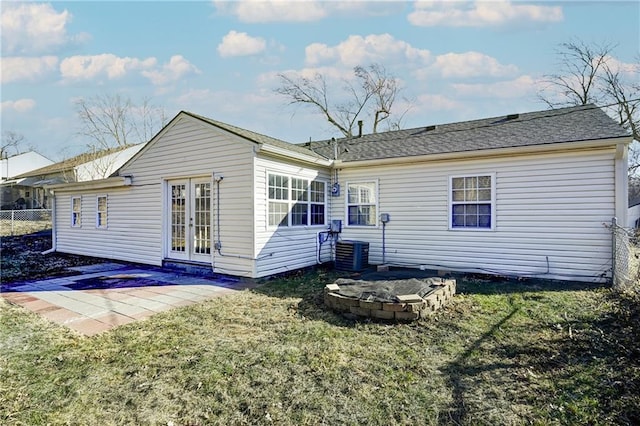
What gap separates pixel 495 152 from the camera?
7.51 meters

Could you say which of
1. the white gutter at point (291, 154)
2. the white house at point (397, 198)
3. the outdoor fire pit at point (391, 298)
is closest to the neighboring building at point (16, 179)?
the white house at point (397, 198)

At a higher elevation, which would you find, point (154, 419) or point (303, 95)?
point (303, 95)

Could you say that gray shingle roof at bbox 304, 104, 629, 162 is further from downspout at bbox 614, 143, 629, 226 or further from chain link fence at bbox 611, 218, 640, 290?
chain link fence at bbox 611, 218, 640, 290

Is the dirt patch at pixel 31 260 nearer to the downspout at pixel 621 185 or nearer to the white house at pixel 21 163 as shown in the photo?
the downspout at pixel 621 185

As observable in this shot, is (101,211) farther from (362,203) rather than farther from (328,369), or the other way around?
(328,369)

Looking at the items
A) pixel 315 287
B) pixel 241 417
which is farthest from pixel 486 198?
pixel 241 417

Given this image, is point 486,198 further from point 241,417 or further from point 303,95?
point 303,95

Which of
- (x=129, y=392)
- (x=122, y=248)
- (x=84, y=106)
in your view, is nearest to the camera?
(x=129, y=392)

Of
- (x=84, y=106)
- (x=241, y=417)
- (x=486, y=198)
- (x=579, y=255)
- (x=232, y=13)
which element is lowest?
(x=241, y=417)

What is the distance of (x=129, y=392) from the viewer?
290cm

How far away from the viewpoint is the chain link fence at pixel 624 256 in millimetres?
6055

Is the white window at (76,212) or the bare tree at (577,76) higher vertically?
the bare tree at (577,76)

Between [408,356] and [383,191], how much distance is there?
5.94 m

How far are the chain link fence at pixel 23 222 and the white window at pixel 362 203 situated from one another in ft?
56.6
